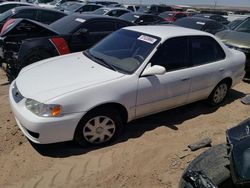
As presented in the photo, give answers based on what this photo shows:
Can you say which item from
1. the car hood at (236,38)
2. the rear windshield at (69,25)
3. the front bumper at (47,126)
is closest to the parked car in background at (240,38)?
the car hood at (236,38)

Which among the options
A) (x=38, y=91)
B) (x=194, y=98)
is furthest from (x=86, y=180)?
(x=194, y=98)

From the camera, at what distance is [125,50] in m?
5.68

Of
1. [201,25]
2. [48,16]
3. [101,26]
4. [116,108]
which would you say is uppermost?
[116,108]

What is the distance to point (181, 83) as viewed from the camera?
576 cm

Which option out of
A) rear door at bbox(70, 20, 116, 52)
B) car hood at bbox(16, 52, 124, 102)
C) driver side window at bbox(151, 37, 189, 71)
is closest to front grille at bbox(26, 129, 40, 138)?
car hood at bbox(16, 52, 124, 102)

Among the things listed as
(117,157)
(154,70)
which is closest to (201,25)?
(154,70)

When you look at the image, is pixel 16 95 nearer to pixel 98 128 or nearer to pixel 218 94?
pixel 98 128

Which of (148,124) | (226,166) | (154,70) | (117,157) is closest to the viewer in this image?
(226,166)

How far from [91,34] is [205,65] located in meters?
3.55

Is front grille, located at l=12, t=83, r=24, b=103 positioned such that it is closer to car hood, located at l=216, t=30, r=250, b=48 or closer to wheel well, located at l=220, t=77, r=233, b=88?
wheel well, located at l=220, t=77, r=233, b=88

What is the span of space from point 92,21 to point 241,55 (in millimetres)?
3721

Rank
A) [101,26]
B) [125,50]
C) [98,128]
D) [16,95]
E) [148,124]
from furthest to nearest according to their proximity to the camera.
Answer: [101,26], [148,124], [125,50], [16,95], [98,128]

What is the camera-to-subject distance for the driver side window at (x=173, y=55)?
551 cm

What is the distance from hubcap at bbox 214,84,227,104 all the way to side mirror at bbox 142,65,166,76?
1941 mm
